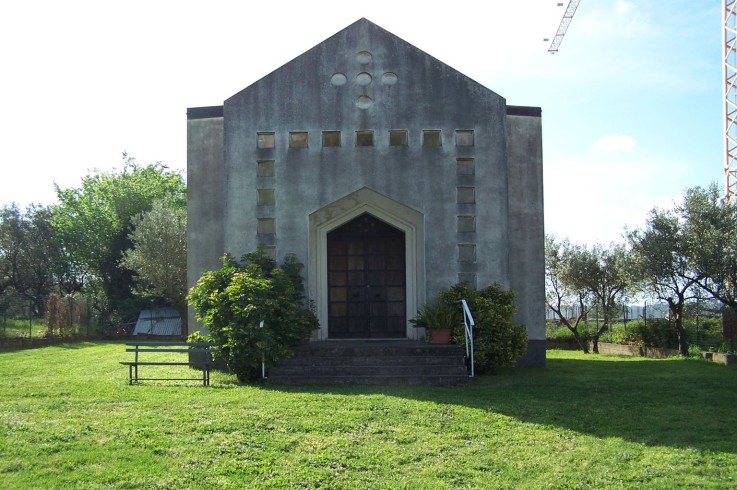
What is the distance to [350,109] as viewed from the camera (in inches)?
658

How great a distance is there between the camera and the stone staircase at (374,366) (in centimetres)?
1348

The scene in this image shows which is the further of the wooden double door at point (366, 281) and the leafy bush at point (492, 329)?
the wooden double door at point (366, 281)

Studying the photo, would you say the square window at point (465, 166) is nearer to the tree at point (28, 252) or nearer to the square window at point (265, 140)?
the square window at point (265, 140)

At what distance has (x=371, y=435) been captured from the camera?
9.08m

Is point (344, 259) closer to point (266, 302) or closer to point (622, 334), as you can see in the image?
point (266, 302)

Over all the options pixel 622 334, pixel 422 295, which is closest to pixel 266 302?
pixel 422 295

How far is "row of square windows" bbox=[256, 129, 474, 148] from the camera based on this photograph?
1662 cm

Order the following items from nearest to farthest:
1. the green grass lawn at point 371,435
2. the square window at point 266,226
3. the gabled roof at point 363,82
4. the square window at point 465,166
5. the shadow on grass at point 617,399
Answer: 1. the green grass lawn at point 371,435
2. the shadow on grass at point 617,399
3. the square window at point 266,226
4. the square window at point 465,166
5. the gabled roof at point 363,82

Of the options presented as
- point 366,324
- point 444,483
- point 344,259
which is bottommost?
point 444,483

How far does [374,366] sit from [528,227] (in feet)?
19.8

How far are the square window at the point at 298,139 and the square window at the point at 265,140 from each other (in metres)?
0.43

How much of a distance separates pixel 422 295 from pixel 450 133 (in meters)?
4.09

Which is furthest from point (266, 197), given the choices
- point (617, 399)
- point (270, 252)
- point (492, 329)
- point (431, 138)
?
point (617, 399)

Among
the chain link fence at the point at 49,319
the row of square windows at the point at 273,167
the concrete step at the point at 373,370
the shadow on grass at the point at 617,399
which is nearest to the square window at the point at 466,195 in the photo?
the row of square windows at the point at 273,167
